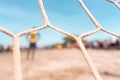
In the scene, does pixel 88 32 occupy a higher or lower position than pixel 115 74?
lower

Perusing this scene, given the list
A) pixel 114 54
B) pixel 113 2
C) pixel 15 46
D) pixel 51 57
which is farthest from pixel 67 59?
pixel 15 46

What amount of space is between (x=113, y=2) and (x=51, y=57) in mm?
3477

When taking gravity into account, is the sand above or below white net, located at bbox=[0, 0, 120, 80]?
above

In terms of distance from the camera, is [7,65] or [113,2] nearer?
[113,2]

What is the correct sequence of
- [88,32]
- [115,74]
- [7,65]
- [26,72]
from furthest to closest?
[7,65]
[26,72]
[115,74]
[88,32]

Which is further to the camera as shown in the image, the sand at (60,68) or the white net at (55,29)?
the sand at (60,68)

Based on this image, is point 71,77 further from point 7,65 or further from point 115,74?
point 7,65

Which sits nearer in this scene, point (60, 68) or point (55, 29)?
point (55, 29)

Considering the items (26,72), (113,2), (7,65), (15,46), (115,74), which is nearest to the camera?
(15,46)

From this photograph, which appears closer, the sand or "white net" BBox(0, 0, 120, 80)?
"white net" BBox(0, 0, 120, 80)

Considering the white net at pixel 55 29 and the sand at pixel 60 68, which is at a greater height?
the sand at pixel 60 68

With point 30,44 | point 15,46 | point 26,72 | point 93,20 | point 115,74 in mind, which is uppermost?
point 30,44

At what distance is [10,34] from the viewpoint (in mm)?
547

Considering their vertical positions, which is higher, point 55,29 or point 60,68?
point 60,68
